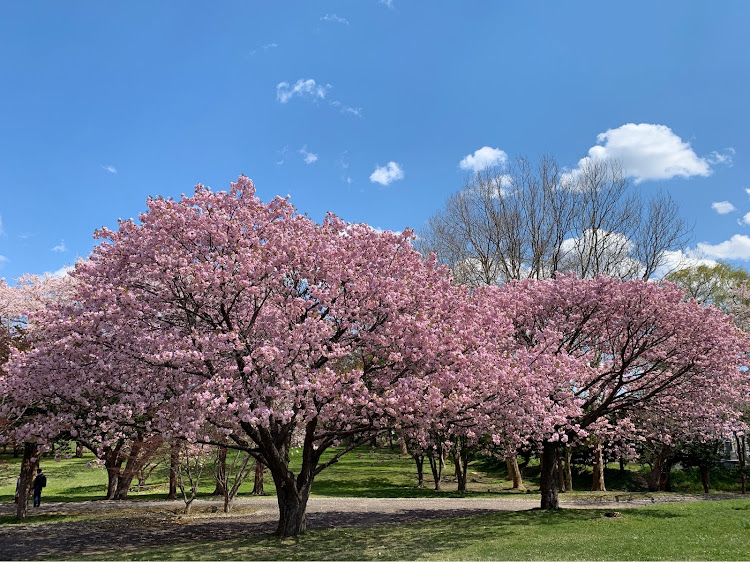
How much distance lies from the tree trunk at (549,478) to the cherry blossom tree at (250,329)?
8979mm

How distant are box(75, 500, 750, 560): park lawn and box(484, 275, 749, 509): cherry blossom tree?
3.66 m

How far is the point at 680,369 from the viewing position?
68.3ft

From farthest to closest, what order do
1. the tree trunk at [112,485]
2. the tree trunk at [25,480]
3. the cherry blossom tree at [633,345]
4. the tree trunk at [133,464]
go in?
1. the tree trunk at [112,485]
2. the tree trunk at [133,464]
3. the tree trunk at [25,480]
4. the cherry blossom tree at [633,345]

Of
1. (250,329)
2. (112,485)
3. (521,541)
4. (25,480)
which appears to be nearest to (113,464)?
(112,485)

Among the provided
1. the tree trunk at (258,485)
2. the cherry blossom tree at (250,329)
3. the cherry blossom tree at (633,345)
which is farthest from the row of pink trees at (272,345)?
the tree trunk at (258,485)

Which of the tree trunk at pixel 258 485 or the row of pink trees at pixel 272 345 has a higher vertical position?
the row of pink trees at pixel 272 345

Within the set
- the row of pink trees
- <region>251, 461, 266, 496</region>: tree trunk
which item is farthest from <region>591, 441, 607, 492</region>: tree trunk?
<region>251, 461, 266, 496</region>: tree trunk

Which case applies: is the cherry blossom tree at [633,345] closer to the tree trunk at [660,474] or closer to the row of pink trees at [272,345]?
the row of pink trees at [272,345]

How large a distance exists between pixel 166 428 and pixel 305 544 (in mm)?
5766

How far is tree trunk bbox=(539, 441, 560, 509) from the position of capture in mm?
21969

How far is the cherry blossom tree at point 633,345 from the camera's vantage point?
20.0 m

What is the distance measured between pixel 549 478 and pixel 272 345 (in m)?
15.0

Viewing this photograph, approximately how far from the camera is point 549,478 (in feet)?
73.1

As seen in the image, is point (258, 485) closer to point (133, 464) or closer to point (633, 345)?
point (133, 464)
